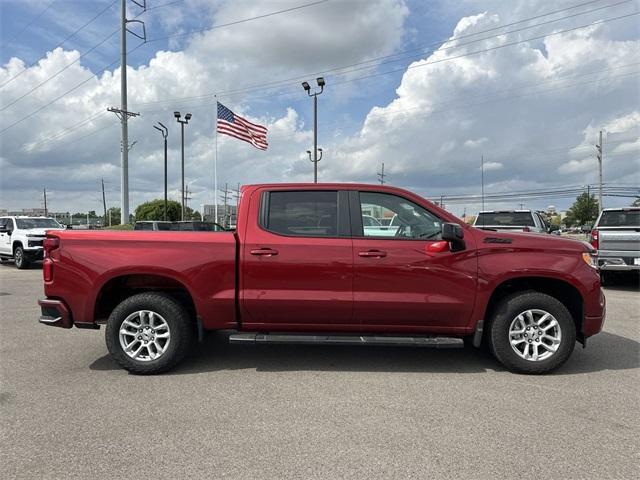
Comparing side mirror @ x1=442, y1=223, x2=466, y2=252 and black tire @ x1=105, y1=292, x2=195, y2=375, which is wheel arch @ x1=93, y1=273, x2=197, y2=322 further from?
side mirror @ x1=442, y1=223, x2=466, y2=252

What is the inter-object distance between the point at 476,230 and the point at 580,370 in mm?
1818

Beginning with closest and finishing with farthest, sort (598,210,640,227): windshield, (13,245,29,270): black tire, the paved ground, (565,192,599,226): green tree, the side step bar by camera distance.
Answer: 1. the paved ground
2. the side step bar
3. (598,210,640,227): windshield
4. (13,245,29,270): black tire
5. (565,192,599,226): green tree

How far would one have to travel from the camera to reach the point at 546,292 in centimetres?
495

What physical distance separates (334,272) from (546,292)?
2298 mm

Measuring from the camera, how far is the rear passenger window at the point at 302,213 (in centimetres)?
468

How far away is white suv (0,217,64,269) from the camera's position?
1586 cm

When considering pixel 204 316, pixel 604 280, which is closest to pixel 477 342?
pixel 204 316

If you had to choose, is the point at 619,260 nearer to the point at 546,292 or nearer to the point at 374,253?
the point at 546,292

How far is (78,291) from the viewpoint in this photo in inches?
185

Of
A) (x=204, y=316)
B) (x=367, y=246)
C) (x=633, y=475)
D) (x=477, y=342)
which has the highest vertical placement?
(x=367, y=246)

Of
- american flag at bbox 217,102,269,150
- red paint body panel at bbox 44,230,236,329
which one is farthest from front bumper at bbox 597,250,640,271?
american flag at bbox 217,102,269,150

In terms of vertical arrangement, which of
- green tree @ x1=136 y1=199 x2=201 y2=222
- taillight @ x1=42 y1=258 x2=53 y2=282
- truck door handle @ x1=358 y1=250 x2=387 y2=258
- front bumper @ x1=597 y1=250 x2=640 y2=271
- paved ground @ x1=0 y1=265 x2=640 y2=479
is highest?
green tree @ x1=136 y1=199 x2=201 y2=222

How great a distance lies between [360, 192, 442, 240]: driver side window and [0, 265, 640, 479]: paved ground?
4.61 ft

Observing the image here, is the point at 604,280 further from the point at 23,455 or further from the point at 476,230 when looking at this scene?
the point at 23,455
